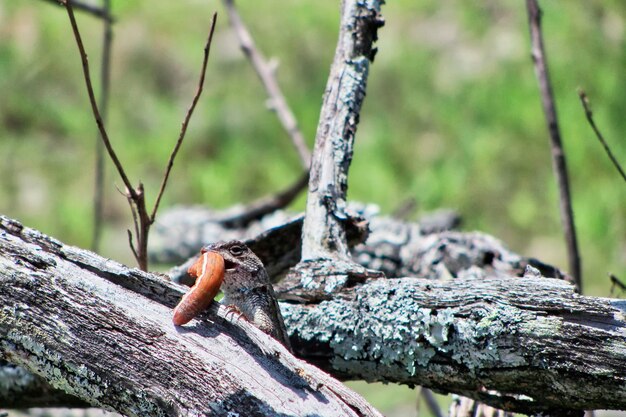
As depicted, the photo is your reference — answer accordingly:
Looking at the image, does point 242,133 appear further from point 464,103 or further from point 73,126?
point 464,103

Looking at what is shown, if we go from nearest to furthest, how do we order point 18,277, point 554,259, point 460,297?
point 18,277 → point 460,297 → point 554,259

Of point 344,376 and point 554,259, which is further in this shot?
point 554,259

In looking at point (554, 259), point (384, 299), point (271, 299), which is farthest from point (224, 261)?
point (554, 259)

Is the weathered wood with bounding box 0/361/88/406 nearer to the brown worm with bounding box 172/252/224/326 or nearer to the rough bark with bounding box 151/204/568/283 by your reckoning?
the rough bark with bounding box 151/204/568/283

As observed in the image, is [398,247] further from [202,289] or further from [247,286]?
[202,289]

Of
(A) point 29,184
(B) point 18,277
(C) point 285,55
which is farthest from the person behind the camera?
(C) point 285,55

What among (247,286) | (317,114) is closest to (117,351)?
(247,286)

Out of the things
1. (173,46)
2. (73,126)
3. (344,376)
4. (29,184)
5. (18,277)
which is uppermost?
(173,46)

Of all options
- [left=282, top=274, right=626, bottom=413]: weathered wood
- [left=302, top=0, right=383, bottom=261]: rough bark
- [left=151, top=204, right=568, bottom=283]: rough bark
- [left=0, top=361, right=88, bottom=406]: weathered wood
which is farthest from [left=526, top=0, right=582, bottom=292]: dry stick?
[left=0, top=361, right=88, bottom=406]: weathered wood
